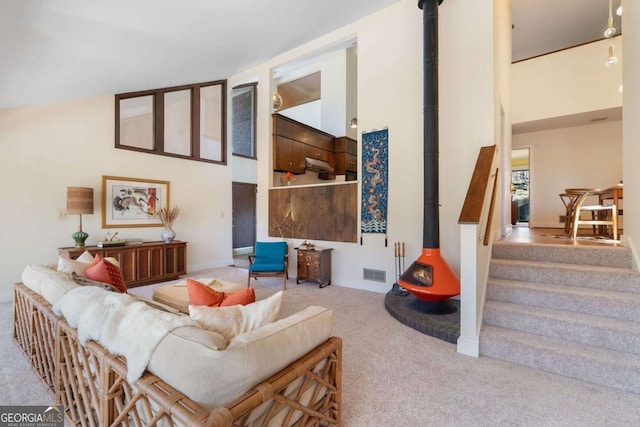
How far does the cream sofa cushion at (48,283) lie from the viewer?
1810 millimetres

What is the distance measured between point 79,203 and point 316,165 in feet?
13.5

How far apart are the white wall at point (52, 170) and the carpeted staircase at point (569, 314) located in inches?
219

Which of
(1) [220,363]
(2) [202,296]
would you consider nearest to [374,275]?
(2) [202,296]

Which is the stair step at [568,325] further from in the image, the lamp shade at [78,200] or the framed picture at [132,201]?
the framed picture at [132,201]

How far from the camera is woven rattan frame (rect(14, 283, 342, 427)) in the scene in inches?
37.7

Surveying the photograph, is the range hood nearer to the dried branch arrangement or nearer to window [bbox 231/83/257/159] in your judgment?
window [bbox 231/83/257/159]


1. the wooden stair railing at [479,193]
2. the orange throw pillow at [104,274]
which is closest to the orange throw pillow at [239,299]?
the orange throw pillow at [104,274]

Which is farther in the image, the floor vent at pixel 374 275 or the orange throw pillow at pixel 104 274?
the floor vent at pixel 374 275

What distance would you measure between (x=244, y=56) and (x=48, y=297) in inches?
187

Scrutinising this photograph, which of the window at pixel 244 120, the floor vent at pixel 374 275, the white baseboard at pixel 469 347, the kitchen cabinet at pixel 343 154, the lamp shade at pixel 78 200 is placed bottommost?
the white baseboard at pixel 469 347

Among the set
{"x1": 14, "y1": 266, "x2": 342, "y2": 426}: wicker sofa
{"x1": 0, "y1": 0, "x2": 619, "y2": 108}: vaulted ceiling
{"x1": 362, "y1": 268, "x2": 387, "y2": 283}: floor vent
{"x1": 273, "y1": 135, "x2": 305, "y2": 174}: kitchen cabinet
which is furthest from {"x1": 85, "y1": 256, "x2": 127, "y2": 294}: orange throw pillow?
{"x1": 273, "y1": 135, "x2": 305, "y2": 174}: kitchen cabinet

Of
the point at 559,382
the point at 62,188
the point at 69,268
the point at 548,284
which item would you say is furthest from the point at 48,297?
the point at 548,284

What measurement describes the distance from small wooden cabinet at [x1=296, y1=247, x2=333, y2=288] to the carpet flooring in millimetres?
1850

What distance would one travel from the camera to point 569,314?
7.85 feet
